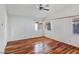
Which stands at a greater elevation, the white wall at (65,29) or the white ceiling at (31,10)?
the white ceiling at (31,10)

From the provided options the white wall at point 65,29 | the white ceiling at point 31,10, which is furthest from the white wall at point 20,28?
the white wall at point 65,29

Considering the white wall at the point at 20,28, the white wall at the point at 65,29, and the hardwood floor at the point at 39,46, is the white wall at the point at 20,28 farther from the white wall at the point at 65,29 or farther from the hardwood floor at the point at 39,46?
the white wall at the point at 65,29

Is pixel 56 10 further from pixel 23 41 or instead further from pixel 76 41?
pixel 23 41

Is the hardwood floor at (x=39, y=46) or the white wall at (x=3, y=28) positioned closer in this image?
the white wall at (x=3, y=28)

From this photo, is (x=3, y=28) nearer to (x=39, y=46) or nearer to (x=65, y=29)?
(x=39, y=46)

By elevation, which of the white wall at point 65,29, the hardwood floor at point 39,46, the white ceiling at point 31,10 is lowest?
the hardwood floor at point 39,46

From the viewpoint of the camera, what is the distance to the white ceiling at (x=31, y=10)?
1.67m

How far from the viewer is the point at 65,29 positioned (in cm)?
181

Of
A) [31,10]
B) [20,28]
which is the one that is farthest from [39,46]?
[31,10]

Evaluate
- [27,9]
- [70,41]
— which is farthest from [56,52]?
[27,9]

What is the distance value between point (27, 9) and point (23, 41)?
1.92 ft

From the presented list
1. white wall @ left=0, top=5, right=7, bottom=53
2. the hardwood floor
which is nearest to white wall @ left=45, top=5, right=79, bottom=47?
the hardwood floor

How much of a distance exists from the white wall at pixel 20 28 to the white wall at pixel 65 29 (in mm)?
289

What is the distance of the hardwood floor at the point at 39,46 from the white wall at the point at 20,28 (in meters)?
0.09
